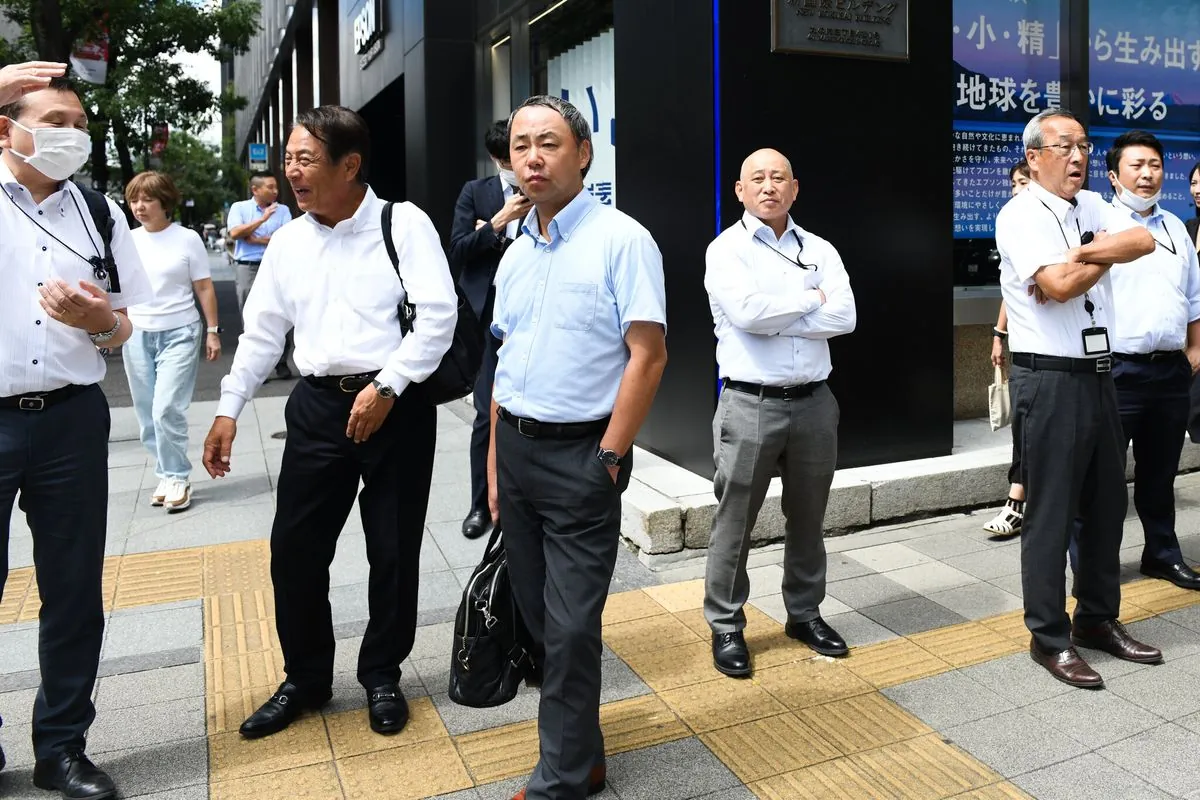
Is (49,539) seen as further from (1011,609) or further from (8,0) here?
(8,0)

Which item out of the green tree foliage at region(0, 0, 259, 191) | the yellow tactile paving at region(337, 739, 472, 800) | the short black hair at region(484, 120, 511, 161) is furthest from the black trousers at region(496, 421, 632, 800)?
the green tree foliage at region(0, 0, 259, 191)

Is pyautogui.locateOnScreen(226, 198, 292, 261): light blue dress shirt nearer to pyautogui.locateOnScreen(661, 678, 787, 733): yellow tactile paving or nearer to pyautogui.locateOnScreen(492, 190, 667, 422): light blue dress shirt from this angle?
pyautogui.locateOnScreen(661, 678, 787, 733): yellow tactile paving

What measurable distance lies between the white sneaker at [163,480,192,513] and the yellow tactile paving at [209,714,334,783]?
3145 mm

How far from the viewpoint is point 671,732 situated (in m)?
3.52

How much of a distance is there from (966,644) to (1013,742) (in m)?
0.84

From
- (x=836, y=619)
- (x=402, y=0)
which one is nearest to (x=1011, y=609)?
(x=836, y=619)

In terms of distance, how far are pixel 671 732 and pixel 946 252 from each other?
3729mm

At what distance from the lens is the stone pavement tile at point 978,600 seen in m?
4.59

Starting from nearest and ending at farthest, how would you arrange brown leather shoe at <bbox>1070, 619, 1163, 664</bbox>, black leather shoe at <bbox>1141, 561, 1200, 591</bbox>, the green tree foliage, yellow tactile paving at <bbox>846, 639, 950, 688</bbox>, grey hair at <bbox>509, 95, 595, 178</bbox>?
grey hair at <bbox>509, 95, 595, 178</bbox>
yellow tactile paving at <bbox>846, 639, 950, 688</bbox>
brown leather shoe at <bbox>1070, 619, 1163, 664</bbox>
black leather shoe at <bbox>1141, 561, 1200, 591</bbox>
the green tree foliage

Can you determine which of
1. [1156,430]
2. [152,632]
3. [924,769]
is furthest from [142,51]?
[924,769]

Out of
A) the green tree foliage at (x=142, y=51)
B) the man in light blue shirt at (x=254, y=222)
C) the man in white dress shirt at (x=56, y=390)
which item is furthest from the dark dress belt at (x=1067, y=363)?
the green tree foliage at (x=142, y=51)

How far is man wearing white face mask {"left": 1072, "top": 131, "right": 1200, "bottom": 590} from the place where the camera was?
465cm

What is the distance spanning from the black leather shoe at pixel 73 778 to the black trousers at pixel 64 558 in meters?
0.03

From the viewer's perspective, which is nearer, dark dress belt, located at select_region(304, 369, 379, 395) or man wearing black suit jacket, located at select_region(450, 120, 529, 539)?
dark dress belt, located at select_region(304, 369, 379, 395)
